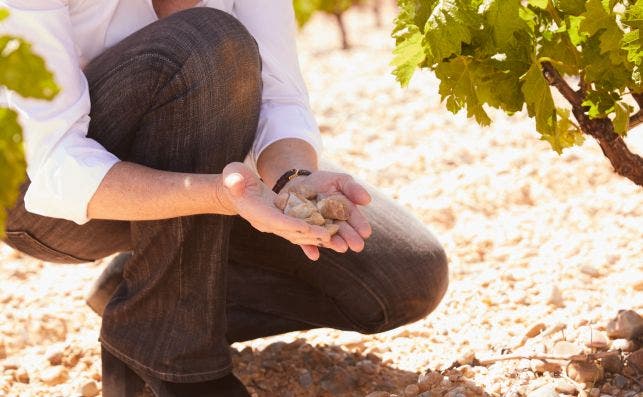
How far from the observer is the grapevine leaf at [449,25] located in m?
1.70

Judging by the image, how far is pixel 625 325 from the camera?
7.11 feet

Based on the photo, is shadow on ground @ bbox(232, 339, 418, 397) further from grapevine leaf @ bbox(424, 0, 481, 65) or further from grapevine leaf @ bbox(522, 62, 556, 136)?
grapevine leaf @ bbox(424, 0, 481, 65)

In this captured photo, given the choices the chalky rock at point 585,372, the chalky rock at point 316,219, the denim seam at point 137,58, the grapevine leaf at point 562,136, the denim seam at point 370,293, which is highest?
the grapevine leaf at point 562,136

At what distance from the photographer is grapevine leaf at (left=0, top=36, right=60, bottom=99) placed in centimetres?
111

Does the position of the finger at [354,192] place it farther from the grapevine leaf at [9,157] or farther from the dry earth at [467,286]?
the grapevine leaf at [9,157]

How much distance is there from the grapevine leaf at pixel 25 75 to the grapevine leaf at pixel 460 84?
91cm

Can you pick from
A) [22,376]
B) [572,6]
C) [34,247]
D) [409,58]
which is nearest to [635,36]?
[572,6]

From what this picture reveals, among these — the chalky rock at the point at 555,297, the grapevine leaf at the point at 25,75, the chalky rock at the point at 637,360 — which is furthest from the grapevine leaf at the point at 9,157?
the chalky rock at the point at 555,297

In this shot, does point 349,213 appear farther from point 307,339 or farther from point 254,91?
point 307,339

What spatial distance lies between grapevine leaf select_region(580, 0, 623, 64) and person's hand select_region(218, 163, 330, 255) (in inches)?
23.6

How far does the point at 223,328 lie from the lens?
6.73ft

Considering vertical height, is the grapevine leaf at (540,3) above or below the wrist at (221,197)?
above

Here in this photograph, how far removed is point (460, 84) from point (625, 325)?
0.73 meters

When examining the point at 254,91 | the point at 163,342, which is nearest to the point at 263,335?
the point at 163,342
